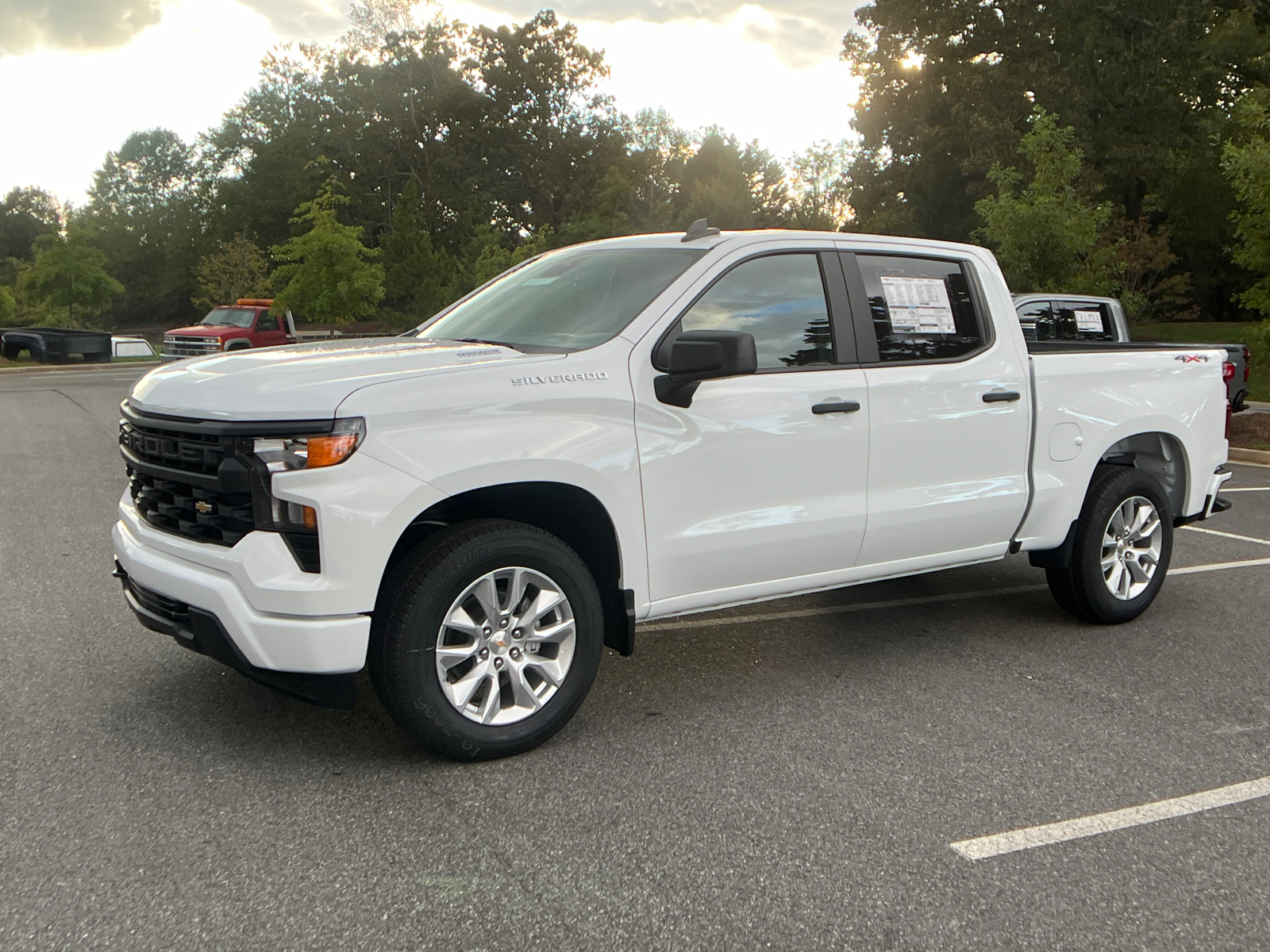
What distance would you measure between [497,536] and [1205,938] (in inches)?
98.0

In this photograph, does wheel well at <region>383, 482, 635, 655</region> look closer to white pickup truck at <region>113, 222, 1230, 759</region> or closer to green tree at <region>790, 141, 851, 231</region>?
white pickup truck at <region>113, 222, 1230, 759</region>

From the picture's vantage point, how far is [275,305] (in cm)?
3197

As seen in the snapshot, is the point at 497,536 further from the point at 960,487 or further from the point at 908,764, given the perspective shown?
the point at 960,487

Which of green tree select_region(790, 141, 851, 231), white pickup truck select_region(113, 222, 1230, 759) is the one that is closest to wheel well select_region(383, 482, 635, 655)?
white pickup truck select_region(113, 222, 1230, 759)

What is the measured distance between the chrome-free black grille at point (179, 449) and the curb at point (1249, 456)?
532 inches

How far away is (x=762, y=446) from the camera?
4.61 meters

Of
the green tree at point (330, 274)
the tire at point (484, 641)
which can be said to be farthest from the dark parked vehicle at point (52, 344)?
the tire at point (484, 641)

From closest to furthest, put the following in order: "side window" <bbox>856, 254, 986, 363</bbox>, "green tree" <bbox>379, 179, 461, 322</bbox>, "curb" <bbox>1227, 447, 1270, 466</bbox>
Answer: "side window" <bbox>856, 254, 986, 363</bbox> < "curb" <bbox>1227, 447, 1270, 466</bbox> < "green tree" <bbox>379, 179, 461, 322</bbox>

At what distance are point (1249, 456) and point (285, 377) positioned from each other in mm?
13639

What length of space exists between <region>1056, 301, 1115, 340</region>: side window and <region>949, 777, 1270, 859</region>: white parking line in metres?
10.1

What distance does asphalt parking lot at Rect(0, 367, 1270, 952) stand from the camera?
306 centimetres

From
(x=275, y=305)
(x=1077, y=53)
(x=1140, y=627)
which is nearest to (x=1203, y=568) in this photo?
(x=1140, y=627)

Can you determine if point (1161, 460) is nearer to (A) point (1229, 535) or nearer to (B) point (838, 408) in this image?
(B) point (838, 408)

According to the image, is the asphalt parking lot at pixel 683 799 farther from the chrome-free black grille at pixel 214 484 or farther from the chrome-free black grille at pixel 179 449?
the chrome-free black grille at pixel 179 449
